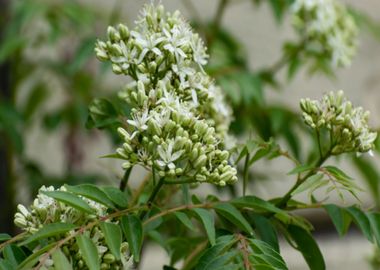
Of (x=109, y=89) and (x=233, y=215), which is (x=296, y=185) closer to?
(x=233, y=215)

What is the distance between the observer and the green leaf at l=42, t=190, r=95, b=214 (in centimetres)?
83

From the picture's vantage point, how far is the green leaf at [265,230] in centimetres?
99

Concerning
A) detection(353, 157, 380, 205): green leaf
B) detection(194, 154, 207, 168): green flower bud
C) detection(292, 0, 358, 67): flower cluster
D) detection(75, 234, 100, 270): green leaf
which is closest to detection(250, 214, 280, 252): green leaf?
detection(194, 154, 207, 168): green flower bud

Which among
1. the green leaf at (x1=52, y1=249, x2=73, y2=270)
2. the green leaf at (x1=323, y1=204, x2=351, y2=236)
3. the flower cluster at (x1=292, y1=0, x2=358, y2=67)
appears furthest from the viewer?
the flower cluster at (x1=292, y1=0, x2=358, y2=67)

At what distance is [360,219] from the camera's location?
98 centimetres

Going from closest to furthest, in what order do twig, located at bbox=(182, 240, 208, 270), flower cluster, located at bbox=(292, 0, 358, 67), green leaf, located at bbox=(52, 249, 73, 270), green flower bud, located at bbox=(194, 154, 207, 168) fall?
green leaf, located at bbox=(52, 249, 73, 270)
green flower bud, located at bbox=(194, 154, 207, 168)
twig, located at bbox=(182, 240, 208, 270)
flower cluster, located at bbox=(292, 0, 358, 67)

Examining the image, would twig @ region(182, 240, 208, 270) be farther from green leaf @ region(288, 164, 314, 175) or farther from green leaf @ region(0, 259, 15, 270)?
green leaf @ region(0, 259, 15, 270)

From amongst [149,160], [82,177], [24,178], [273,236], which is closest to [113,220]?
[149,160]

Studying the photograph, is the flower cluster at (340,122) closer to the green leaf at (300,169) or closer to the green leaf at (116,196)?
the green leaf at (300,169)

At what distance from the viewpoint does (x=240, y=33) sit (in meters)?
3.01

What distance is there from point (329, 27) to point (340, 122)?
70cm

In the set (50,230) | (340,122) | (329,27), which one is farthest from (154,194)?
(329,27)

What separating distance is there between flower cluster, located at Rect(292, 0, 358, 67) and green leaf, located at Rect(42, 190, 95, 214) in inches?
35.7

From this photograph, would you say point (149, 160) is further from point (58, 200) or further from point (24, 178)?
point (24, 178)
